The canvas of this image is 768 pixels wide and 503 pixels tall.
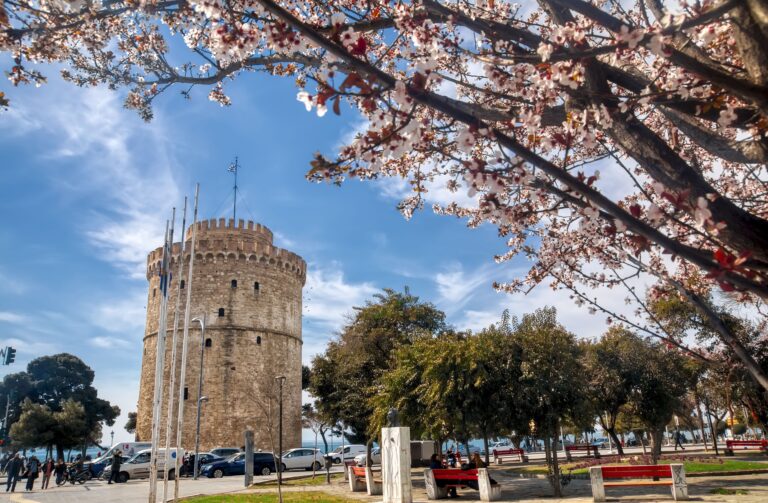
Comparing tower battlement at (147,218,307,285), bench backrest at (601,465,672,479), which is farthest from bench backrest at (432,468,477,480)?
tower battlement at (147,218,307,285)

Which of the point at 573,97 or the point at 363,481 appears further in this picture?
the point at 363,481

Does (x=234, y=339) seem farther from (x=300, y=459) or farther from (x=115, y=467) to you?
(x=115, y=467)

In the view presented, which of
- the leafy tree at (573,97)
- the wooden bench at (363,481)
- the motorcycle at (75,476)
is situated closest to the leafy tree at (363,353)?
the wooden bench at (363,481)

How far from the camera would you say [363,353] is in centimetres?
2672

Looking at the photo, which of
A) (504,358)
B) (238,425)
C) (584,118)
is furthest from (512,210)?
(238,425)

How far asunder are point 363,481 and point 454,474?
5.06 meters

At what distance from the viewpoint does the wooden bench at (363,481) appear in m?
17.4

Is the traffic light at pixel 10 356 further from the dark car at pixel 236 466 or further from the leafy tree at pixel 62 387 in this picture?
the leafy tree at pixel 62 387

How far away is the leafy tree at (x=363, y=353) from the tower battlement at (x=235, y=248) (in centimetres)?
1626

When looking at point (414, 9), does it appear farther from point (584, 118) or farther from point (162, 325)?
point (162, 325)

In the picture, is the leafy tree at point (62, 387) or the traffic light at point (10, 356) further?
the leafy tree at point (62, 387)

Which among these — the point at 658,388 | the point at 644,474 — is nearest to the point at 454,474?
the point at 644,474

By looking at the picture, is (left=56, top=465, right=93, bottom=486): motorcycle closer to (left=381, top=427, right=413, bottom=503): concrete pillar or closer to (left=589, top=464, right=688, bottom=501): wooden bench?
(left=381, top=427, right=413, bottom=503): concrete pillar

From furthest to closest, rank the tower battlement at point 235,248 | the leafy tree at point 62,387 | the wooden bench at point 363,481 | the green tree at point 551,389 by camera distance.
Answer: the leafy tree at point 62,387, the tower battlement at point 235,248, the wooden bench at point 363,481, the green tree at point 551,389
